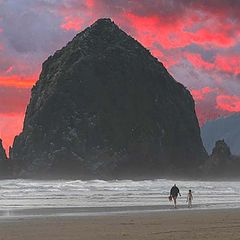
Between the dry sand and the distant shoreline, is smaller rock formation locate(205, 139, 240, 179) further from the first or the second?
the dry sand

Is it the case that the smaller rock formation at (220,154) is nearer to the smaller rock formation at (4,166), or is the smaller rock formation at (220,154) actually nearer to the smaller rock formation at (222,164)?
the smaller rock formation at (222,164)

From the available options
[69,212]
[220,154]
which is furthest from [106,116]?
[69,212]

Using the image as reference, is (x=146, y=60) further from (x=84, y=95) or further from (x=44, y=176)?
(x=44, y=176)

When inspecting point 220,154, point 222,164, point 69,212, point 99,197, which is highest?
point 220,154

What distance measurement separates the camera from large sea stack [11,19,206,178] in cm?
12900

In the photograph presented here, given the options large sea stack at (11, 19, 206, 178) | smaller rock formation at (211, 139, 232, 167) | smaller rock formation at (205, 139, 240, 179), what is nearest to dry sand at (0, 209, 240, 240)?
large sea stack at (11, 19, 206, 178)

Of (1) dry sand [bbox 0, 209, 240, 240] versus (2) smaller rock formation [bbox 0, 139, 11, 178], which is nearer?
(1) dry sand [bbox 0, 209, 240, 240]

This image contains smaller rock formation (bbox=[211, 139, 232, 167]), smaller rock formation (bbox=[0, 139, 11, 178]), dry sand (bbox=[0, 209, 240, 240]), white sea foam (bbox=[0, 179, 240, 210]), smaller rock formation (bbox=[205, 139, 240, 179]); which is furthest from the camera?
smaller rock formation (bbox=[211, 139, 232, 167])

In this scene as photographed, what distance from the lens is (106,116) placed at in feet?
463

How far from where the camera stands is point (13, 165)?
130m

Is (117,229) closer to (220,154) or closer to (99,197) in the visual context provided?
(99,197)

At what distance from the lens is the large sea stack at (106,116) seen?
423 feet

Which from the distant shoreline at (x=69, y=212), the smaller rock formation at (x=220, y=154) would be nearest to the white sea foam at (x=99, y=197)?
the distant shoreline at (x=69, y=212)

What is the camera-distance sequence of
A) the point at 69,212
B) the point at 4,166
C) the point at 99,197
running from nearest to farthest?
1. the point at 69,212
2. the point at 99,197
3. the point at 4,166
